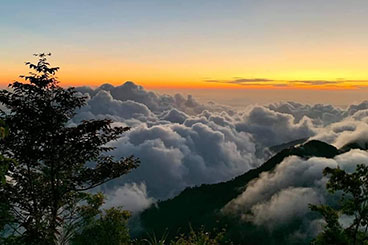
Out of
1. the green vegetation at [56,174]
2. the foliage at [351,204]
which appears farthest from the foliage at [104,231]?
the foliage at [351,204]

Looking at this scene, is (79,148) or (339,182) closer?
(339,182)

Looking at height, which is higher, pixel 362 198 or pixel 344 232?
pixel 362 198

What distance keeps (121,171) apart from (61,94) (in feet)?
15.6

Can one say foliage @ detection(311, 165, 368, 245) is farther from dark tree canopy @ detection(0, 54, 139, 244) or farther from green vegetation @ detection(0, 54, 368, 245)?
dark tree canopy @ detection(0, 54, 139, 244)

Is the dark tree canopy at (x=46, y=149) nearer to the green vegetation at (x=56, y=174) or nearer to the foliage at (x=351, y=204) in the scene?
the green vegetation at (x=56, y=174)

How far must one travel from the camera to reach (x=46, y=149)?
1541 centimetres

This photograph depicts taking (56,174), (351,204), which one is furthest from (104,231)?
(351,204)

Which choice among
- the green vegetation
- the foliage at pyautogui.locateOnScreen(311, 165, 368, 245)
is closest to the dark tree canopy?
the green vegetation

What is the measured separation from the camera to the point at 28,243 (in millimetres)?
13484

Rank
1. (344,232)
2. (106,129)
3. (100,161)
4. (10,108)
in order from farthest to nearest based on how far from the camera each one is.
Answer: (100,161)
(106,129)
(10,108)
(344,232)

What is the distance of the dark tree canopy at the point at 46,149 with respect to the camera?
48.9 feet

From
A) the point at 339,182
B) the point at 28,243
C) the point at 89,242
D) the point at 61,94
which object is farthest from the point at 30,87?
the point at 339,182

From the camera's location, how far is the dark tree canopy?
14.9 m

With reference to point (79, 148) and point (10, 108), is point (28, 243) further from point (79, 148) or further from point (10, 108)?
point (10, 108)
